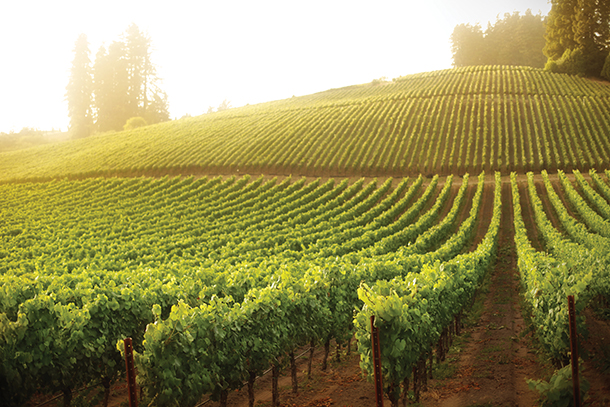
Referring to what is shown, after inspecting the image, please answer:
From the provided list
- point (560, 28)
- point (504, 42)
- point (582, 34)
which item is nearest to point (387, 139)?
point (582, 34)

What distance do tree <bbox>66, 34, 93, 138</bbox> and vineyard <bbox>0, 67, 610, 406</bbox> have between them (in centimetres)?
2523

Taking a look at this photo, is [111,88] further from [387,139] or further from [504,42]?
[504,42]

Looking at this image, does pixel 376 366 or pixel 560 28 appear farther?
pixel 560 28

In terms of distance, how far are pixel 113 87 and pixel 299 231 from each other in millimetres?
75458

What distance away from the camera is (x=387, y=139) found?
160 feet

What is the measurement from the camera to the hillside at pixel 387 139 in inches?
1700

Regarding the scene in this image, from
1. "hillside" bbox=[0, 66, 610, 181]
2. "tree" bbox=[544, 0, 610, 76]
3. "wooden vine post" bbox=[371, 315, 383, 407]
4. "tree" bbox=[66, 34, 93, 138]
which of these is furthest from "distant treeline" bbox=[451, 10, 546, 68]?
"wooden vine post" bbox=[371, 315, 383, 407]

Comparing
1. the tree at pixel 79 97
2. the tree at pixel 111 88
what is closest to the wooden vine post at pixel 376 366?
the tree at pixel 111 88

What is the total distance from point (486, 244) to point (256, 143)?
35569mm

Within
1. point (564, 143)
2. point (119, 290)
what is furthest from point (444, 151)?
point (119, 290)

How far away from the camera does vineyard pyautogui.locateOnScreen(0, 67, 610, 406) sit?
701 centimetres

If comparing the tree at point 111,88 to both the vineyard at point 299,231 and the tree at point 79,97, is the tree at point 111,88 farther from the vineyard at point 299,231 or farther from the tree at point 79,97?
the vineyard at point 299,231

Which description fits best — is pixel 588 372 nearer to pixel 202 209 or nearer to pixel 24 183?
pixel 202 209

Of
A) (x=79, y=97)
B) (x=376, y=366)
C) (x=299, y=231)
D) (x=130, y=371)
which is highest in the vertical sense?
(x=79, y=97)
